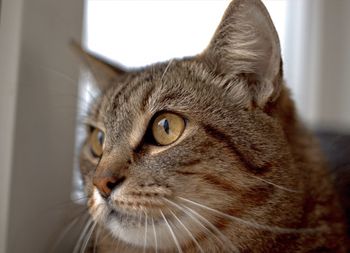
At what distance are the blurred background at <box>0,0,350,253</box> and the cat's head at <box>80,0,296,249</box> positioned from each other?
0.48ft

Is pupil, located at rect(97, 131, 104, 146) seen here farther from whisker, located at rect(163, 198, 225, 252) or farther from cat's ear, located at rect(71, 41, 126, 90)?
whisker, located at rect(163, 198, 225, 252)

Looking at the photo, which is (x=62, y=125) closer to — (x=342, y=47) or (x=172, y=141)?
(x=172, y=141)

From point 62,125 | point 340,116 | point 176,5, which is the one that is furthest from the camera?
point 340,116

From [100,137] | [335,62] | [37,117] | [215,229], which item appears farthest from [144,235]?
[335,62]

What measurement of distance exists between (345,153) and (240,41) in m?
0.74

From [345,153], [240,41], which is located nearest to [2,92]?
[240,41]

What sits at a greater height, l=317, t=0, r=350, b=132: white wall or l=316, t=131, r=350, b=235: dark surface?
l=317, t=0, r=350, b=132: white wall

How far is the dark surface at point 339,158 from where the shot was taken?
1.48 meters

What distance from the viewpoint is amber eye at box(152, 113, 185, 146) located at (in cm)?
108

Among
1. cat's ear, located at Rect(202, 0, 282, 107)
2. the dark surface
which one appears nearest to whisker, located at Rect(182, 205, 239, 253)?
cat's ear, located at Rect(202, 0, 282, 107)

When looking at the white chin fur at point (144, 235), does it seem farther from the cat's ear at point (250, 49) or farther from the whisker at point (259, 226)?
the cat's ear at point (250, 49)

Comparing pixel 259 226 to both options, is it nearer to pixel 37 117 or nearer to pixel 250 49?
pixel 250 49

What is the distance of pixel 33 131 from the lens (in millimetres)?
1277

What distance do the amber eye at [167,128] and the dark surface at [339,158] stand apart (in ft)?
2.02
